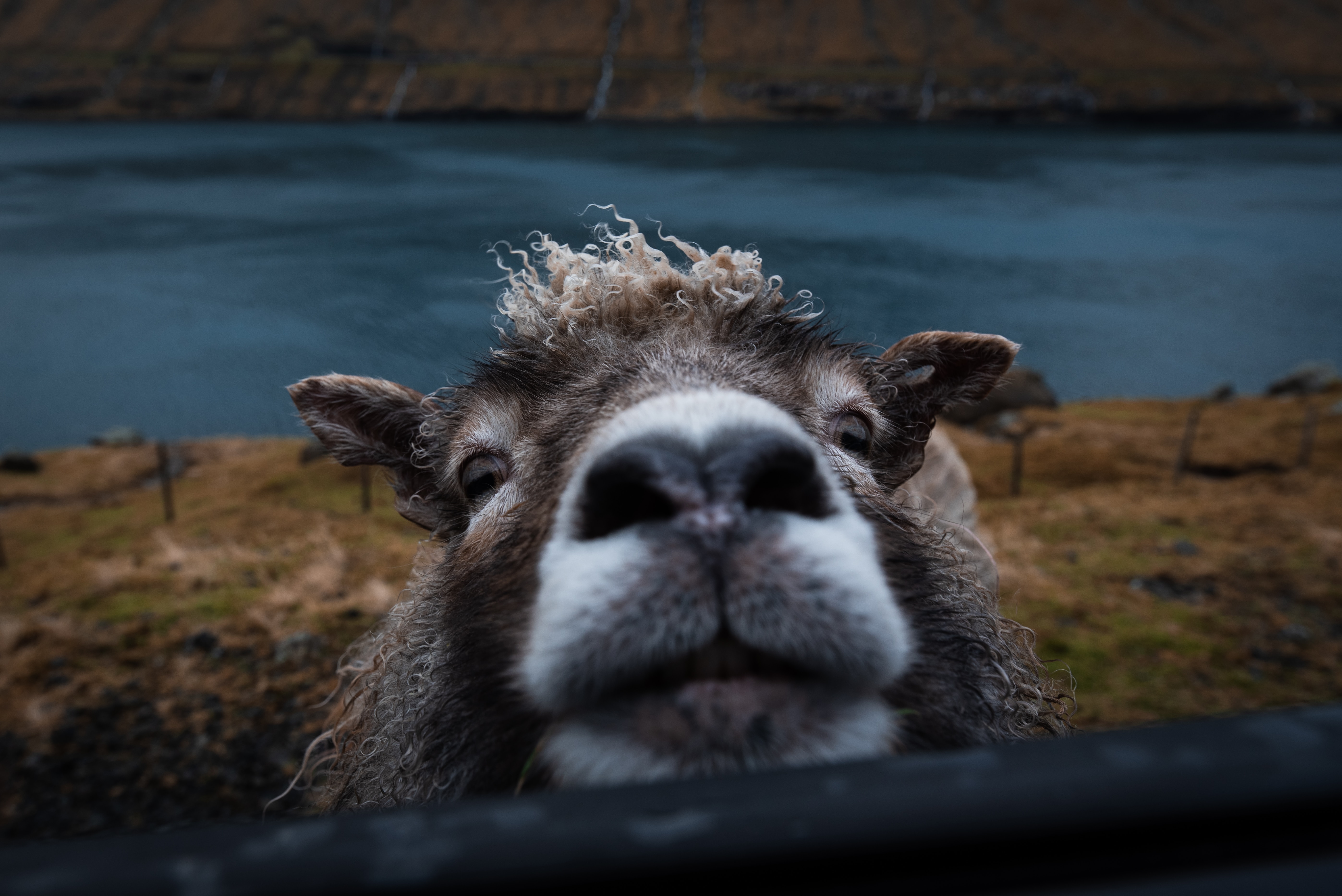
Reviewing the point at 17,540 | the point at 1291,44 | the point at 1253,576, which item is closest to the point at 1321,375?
the point at 1253,576

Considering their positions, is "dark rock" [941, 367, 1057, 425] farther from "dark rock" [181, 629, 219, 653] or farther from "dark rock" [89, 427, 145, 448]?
"dark rock" [89, 427, 145, 448]

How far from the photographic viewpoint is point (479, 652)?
2.80 m

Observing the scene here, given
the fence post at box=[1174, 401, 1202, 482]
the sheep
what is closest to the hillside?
the fence post at box=[1174, 401, 1202, 482]

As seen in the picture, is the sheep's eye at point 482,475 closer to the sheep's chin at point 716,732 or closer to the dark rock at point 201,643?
the sheep's chin at point 716,732

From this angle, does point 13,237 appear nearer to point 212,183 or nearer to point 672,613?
point 212,183

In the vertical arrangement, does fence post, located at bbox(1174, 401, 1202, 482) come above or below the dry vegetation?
above

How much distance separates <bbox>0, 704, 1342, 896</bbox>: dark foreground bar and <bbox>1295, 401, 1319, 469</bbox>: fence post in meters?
33.1

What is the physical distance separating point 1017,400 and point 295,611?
34624 mm

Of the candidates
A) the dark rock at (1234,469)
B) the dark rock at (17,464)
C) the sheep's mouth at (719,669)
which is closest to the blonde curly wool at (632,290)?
the sheep's mouth at (719,669)

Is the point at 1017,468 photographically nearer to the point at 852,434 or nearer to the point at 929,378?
the point at 929,378

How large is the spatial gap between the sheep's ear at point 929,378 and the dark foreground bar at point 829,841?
11.3 ft

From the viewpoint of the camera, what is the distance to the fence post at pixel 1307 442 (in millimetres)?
27656

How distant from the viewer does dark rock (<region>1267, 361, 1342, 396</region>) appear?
4319cm

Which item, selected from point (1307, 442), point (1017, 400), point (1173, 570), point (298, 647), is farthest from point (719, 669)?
point (1017, 400)
